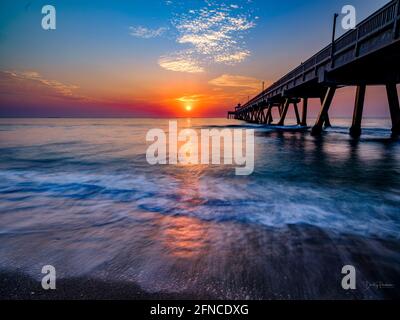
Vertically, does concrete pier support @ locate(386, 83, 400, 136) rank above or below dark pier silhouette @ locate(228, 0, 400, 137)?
below

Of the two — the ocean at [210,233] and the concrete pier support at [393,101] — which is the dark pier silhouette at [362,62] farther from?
the ocean at [210,233]

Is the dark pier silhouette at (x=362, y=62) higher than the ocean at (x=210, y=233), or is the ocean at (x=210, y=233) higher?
the dark pier silhouette at (x=362, y=62)

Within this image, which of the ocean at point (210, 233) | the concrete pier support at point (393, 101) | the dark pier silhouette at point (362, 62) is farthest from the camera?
the concrete pier support at point (393, 101)

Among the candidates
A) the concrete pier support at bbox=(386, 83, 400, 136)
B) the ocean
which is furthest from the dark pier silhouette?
the ocean

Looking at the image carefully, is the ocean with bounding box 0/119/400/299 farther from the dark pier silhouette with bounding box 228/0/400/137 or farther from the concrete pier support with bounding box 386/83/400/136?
the concrete pier support with bounding box 386/83/400/136

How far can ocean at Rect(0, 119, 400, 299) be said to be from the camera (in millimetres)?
2201

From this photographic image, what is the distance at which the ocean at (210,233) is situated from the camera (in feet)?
7.22

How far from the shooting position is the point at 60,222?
375 centimetres

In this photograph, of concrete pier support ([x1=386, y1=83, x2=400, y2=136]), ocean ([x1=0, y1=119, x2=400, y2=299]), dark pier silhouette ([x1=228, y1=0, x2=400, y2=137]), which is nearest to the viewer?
ocean ([x1=0, y1=119, x2=400, y2=299])

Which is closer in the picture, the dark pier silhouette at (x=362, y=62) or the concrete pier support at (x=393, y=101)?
the dark pier silhouette at (x=362, y=62)

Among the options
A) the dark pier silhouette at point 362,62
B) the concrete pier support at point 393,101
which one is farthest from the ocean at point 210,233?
the concrete pier support at point 393,101
